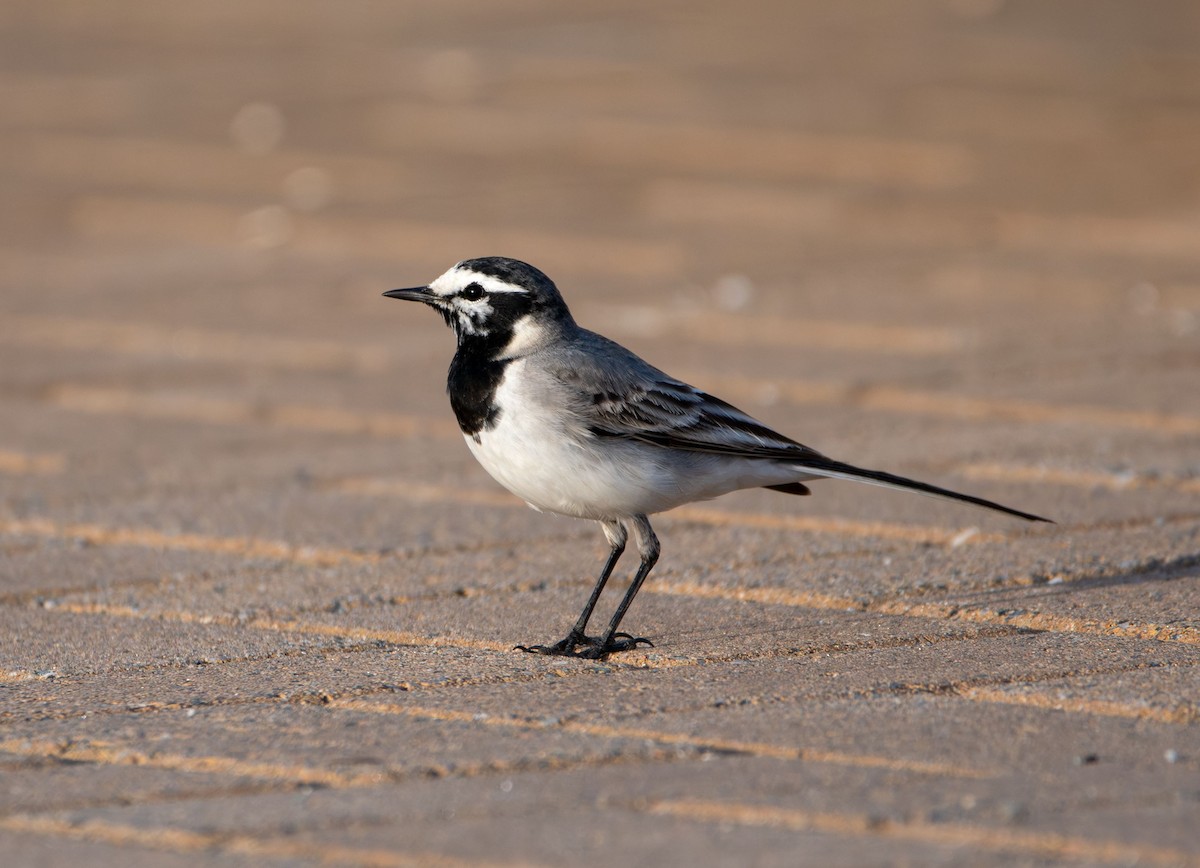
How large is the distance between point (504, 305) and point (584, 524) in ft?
4.77

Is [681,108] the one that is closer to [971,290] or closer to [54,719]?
[971,290]

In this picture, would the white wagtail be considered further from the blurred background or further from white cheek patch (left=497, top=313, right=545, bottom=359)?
the blurred background

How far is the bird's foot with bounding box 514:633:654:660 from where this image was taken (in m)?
5.71

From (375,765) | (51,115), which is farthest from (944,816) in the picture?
(51,115)

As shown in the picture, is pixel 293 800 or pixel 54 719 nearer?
pixel 293 800

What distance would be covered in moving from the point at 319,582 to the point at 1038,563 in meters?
2.26

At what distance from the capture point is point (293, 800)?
4410 mm

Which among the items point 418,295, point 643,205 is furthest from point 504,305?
point 643,205

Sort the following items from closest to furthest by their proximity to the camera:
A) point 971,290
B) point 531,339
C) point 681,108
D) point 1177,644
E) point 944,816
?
point 944,816, point 1177,644, point 531,339, point 971,290, point 681,108

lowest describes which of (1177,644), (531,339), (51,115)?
(1177,644)

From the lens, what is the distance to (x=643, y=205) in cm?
1317

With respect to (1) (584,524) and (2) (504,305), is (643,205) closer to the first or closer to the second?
(1) (584,524)

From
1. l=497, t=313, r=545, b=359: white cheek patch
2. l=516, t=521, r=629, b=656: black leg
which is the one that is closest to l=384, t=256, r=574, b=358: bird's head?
l=497, t=313, r=545, b=359: white cheek patch

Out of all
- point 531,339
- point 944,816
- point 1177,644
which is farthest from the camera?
point 531,339
